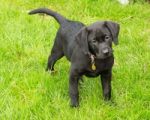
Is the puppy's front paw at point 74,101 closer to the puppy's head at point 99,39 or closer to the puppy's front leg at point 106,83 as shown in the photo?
the puppy's front leg at point 106,83

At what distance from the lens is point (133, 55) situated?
529 centimetres

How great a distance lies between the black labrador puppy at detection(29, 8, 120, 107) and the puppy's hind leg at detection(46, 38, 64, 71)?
0.19ft

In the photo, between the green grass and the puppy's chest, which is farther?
the green grass

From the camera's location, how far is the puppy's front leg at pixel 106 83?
4.17 meters

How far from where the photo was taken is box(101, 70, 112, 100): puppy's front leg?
13.7 ft

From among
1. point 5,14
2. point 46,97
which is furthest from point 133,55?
point 5,14

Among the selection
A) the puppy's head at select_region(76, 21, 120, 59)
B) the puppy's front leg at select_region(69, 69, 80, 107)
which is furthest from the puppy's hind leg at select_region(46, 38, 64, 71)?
the puppy's head at select_region(76, 21, 120, 59)

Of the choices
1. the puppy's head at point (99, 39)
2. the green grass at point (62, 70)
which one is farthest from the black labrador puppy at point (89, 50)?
the green grass at point (62, 70)

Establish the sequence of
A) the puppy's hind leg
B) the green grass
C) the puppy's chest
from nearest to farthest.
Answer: the puppy's chest
the green grass
the puppy's hind leg

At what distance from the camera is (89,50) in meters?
3.89

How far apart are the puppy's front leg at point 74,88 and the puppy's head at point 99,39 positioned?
294 mm

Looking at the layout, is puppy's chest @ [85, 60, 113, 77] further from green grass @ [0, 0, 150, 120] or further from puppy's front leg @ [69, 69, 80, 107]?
green grass @ [0, 0, 150, 120]

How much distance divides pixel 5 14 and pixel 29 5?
0.73 metres

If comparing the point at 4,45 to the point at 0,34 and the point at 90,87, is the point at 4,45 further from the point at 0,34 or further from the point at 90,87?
the point at 90,87
